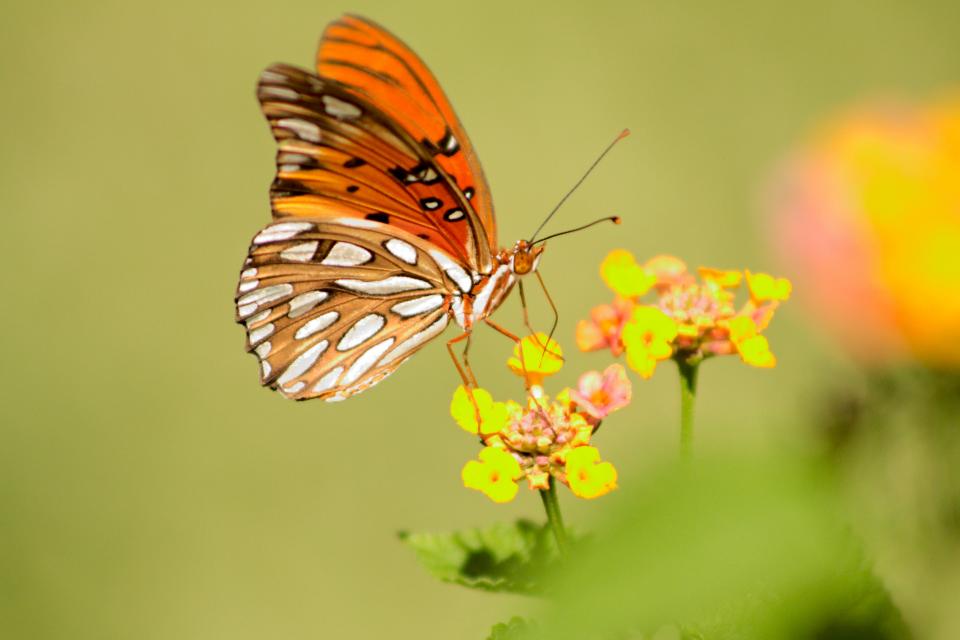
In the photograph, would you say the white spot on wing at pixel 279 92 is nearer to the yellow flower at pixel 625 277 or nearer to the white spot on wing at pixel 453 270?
the white spot on wing at pixel 453 270

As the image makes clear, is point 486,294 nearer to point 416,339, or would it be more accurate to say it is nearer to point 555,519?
point 416,339

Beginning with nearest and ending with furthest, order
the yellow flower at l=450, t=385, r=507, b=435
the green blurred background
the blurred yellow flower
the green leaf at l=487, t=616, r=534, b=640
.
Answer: the green leaf at l=487, t=616, r=534, b=640
the yellow flower at l=450, t=385, r=507, b=435
the blurred yellow flower
the green blurred background

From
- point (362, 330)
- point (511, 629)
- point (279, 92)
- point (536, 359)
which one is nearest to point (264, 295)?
point (362, 330)

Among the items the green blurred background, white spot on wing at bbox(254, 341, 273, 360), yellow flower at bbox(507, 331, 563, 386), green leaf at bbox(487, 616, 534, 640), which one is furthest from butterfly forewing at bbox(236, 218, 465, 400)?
the green blurred background

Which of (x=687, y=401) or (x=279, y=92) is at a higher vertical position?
(x=279, y=92)

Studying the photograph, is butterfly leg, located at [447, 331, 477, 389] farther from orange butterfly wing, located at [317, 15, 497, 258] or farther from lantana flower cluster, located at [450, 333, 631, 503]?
orange butterfly wing, located at [317, 15, 497, 258]

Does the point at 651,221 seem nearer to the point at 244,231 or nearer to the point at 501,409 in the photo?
the point at 244,231

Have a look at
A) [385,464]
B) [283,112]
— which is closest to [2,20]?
[385,464]

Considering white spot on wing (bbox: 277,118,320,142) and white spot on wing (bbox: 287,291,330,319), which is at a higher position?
white spot on wing (bbox: 277,118,320,142)

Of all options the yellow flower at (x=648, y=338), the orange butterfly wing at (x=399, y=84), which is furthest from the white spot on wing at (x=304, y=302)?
the yellow flower at (x=648, y=338)
